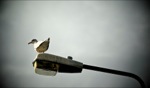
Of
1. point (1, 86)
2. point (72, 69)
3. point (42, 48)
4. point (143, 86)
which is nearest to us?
point (72, 69)

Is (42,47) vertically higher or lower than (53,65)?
higher

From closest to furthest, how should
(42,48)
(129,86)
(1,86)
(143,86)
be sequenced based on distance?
(143,86)
(42,48)
(129,86)
(1,86)

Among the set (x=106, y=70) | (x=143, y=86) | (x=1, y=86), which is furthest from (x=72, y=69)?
(x=1, y=86)

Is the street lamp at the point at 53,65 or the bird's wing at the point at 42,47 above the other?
the bird's wing at the point at 42,47

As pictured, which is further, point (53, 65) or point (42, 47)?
point (42, 47)

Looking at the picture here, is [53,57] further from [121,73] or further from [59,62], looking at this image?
[121,73]

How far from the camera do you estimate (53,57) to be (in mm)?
2416

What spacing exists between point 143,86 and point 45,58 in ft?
4.15

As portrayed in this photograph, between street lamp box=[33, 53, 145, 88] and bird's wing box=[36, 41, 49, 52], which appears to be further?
bird's wing box=[36, 41, 49, 52]

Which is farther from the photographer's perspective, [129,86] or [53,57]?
[129,86]

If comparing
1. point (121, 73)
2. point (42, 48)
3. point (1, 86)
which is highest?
point (42, 48)

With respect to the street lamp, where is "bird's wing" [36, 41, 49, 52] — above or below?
above

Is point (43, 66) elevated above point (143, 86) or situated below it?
above

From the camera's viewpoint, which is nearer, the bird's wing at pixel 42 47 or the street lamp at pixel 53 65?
the street lamp at pixel 53 65
